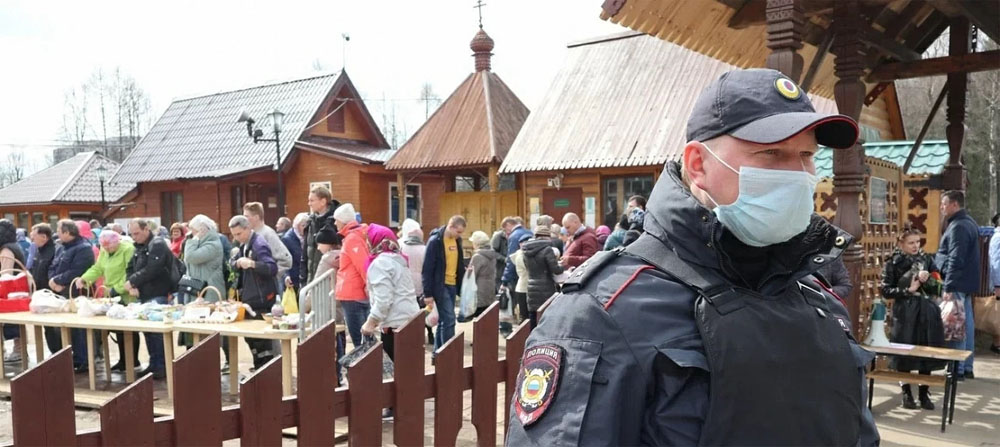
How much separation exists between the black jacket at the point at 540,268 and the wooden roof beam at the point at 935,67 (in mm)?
4017

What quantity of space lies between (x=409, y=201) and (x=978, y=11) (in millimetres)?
17498

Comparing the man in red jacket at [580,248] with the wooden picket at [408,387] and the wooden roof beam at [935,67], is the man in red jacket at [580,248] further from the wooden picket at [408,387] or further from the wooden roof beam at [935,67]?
the wooden picket at [408,387]

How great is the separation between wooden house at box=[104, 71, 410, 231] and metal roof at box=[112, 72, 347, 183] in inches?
1.9

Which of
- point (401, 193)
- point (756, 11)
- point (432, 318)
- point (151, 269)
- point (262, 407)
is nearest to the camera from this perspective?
point (262, 407)

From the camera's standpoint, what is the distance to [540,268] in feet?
27.4

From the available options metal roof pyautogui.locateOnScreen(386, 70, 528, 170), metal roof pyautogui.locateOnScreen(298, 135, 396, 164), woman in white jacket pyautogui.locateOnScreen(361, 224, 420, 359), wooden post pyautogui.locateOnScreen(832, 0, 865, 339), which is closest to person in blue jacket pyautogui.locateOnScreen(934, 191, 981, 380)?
wooden post pyautogui.locateOnScreen(832, 0, 865, 339)

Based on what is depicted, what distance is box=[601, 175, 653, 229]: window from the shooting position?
16.3m

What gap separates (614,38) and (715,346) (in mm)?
18595

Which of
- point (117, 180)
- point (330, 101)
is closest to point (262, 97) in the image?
point (330, 101)

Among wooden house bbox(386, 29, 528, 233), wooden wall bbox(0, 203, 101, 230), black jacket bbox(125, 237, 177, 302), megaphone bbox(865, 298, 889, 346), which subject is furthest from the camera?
wooden wall bbox(0, 203, 101, 230)

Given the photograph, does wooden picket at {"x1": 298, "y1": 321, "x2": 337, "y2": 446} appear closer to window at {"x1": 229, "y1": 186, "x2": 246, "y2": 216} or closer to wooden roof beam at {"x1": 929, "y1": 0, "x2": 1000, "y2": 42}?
wooden roof beam at {"x1": 929, "y1": 0, "x2": 1000, "y2": 42}

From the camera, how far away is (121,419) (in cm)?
247

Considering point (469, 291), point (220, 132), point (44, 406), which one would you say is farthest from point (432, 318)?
point (220, 132)

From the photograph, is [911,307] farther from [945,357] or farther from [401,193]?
[401,193]
